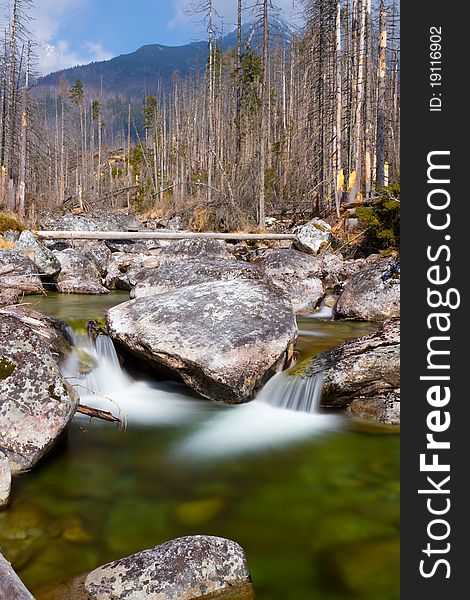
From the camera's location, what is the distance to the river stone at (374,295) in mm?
8383

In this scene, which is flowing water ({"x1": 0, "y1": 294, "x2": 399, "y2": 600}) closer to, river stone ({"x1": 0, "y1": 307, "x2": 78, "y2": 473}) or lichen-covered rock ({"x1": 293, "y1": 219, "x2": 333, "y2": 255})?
river stone ({"x1": 0, "y1": 307, "x2": 78, "y2": 473})

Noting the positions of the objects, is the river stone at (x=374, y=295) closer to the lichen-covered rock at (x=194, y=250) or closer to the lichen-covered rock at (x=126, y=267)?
the lichen-covered rock at (x=194, y=250)

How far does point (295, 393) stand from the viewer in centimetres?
517

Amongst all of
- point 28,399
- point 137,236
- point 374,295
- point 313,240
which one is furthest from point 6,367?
point 313,240

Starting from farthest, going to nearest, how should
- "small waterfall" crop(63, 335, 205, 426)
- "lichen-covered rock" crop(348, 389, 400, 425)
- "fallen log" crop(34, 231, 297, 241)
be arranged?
"fallen log" crop(34, 231, 297, 241) → "small waterfall" crop(63, 335, 205, 426) → "lichen-covered rock" crop(348, 389, 400, 425)

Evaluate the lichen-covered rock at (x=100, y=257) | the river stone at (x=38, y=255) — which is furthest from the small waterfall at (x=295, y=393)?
the lichen-covered rock at (x=100, y=257)

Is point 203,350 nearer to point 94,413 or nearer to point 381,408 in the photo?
point 94,413

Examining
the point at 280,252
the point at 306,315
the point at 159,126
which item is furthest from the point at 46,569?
the point at 159,126

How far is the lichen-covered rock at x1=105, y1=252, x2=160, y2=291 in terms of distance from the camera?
12.5 meters

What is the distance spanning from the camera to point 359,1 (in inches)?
859

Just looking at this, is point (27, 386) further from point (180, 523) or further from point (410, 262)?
point (410, 262)

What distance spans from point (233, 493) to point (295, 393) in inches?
73.8

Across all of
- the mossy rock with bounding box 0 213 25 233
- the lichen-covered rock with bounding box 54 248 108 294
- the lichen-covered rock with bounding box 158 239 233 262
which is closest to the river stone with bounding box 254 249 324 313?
the lichen-covered rock with bounding box 158 239 233 262

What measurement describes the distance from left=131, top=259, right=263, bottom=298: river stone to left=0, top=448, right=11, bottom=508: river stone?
14.7 feet
